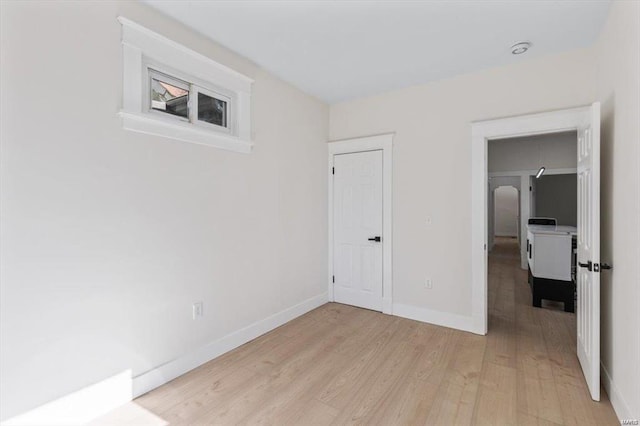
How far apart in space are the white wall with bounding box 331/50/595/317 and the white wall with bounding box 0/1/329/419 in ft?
6.03

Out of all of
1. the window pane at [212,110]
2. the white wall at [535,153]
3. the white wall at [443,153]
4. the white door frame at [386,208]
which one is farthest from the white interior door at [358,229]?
the white wall at [535,153]

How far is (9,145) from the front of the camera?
1.59 m

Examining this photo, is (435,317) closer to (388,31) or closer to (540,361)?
(540,361)

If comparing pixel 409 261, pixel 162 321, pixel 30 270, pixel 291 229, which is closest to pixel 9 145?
pixel 30 270

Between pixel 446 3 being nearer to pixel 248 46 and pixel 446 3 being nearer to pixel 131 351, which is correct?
pixel 248 46

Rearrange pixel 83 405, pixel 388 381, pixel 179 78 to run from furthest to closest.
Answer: pixel 179 78 < pixel 388 381 < pixel 83 405

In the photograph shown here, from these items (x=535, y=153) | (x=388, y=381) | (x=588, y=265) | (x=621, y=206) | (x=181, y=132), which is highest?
(x=535, y=153)

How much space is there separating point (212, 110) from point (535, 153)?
6187 millimetres

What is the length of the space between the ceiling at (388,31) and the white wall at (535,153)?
3.34 metres

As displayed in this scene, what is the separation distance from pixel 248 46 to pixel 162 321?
2454 millimetres

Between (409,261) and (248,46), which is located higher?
(248,46)

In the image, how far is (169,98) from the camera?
239 cm

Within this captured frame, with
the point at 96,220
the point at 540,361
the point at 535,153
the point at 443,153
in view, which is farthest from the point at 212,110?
the point at 535,153

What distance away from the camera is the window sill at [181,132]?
2.08 meters
